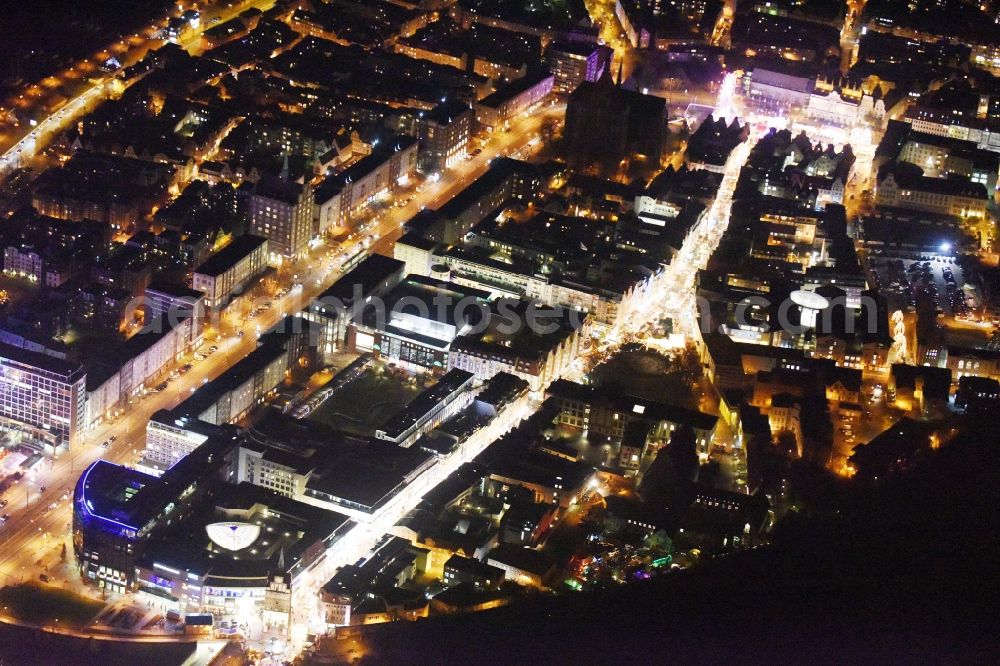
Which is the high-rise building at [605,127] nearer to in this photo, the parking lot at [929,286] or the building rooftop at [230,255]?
the parking lot at [929,286]

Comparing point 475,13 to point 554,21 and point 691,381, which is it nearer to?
point 554,21

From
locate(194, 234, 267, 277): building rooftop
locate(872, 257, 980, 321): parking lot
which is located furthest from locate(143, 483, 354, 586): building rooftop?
locate(872, 257, 980, 321): parking lot

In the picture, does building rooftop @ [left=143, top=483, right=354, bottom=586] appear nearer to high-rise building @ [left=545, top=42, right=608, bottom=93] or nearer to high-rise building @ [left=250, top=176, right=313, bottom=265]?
high-rise building @ [left=250, top=176, right=313, bottom=265]

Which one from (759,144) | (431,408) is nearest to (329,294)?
(431,408)

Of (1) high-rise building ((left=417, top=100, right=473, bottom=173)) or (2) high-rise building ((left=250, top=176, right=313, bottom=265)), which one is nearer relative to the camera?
(2) high-rise building ((left=250, top=176, right=313, bottom=265))

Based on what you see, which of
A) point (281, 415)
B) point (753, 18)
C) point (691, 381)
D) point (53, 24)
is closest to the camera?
point (281, 415)

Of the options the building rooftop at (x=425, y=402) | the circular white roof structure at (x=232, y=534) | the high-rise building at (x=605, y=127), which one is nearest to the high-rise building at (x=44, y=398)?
the circular white roof structure at (x=232, y=534)
